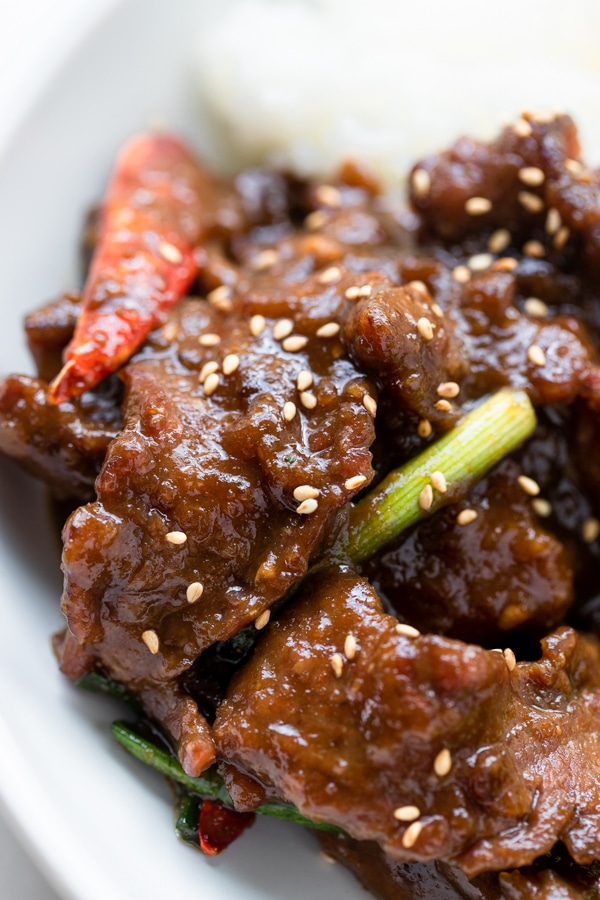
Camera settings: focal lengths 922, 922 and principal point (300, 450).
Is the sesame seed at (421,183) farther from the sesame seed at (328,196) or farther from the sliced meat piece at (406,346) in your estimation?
the sliced meat piece at (406,346)

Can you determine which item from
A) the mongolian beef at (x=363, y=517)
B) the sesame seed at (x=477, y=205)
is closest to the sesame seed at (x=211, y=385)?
the mongolian beef at (x=363, y=517)

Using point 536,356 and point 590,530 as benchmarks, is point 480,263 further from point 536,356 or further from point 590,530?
point 590,530

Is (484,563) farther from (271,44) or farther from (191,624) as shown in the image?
(271,44)

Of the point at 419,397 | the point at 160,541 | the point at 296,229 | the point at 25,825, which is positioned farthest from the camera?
the point at 296,229

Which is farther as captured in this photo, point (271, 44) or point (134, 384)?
point (271, 44)

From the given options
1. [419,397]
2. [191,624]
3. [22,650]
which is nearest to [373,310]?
→ [419,397]

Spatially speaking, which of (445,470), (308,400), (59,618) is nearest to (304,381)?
(308,400)

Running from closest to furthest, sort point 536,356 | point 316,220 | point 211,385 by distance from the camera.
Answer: point 211,385 < point 536,356 < point 316,220
